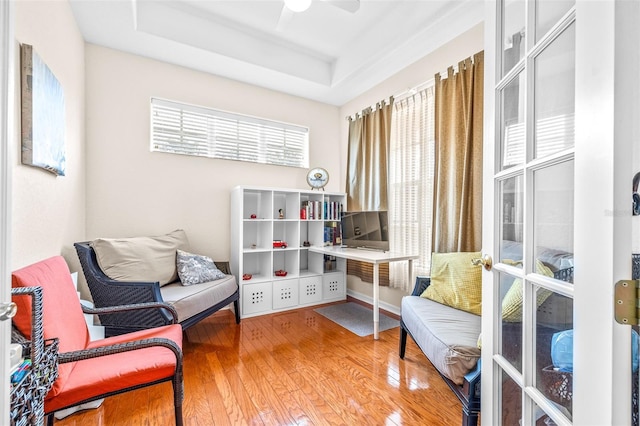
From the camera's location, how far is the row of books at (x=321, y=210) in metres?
3.37

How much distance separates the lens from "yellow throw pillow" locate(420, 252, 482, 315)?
6.10 feet

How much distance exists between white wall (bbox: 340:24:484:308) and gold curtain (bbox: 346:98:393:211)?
6.3 inches

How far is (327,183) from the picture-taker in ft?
12.4

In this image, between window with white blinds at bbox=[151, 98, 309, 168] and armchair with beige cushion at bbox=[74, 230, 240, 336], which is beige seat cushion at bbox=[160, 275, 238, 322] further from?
window with white blinds at bbox=[151, 98, 309, 168]

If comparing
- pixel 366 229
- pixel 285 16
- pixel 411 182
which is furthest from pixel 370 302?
pixel 285 16

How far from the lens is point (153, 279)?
2322 mm

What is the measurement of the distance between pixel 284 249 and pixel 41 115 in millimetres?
2246

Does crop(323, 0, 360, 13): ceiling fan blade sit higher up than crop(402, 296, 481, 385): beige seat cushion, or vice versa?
crop(323, 0, 360, 13): ceiling fan blade

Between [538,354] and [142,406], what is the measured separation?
6.43 feet

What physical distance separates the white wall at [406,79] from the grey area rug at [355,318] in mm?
236

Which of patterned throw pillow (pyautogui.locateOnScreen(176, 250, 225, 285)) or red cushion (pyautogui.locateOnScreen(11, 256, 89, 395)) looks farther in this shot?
patterned throw pillow (pyautogui.locateOnScreen(176, 250, 225, 285))

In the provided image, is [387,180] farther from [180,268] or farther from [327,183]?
[180,268]

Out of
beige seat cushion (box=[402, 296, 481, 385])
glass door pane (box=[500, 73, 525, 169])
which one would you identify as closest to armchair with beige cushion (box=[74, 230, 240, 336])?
beige seat cushion (box=[402, 296, 481, 385])

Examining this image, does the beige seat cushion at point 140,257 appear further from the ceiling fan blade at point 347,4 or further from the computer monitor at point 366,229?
the ceiling fan blade at point 347,4
